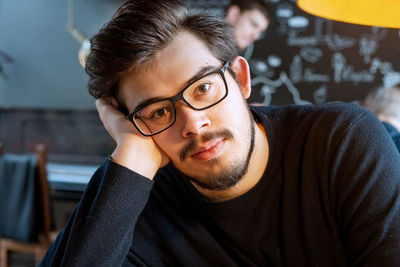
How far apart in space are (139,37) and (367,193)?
64cm

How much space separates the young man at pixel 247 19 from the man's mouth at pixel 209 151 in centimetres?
176

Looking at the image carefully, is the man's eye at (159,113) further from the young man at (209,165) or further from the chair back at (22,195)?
the chair back at (22,195)

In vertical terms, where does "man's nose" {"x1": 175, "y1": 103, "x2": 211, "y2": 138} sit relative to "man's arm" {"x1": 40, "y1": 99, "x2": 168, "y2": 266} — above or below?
above

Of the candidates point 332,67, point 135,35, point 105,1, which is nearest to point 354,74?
point 332,67

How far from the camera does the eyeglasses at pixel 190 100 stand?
3.64ft

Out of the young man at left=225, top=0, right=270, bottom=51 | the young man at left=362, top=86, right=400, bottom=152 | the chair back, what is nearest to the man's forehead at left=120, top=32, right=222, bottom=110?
the young man at left=362, top=86, right=400, bottom=152

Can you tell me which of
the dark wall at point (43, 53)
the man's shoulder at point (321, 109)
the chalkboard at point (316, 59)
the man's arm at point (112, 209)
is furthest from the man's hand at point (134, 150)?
the dark wall at point (43, 53)

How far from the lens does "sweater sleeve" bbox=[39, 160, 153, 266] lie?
111 centimetres

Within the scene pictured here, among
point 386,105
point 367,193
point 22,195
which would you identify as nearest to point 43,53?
point 22,195

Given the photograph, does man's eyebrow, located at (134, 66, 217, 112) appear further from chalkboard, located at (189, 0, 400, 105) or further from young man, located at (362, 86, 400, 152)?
chalkboard, located at (189, 0, 400, 105)

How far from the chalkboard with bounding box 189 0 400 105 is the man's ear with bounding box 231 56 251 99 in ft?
6.07

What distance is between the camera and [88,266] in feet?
3.60

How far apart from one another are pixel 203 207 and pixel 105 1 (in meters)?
2.70

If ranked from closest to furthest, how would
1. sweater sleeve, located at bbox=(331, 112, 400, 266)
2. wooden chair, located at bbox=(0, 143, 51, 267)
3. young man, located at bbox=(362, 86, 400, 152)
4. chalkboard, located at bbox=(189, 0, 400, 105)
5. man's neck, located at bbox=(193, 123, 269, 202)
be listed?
sweater sleeve, located at bbox=(331, 112, 400, 266), man's neck, located at bbox=(193, 123, 269, 202), young man, located at bbox=(362, 86, 400, 152), wooden chair, located at bbox=(0, 143, 51, 267), chalkboard, located at bbox=(189, 0, 400, 105)
